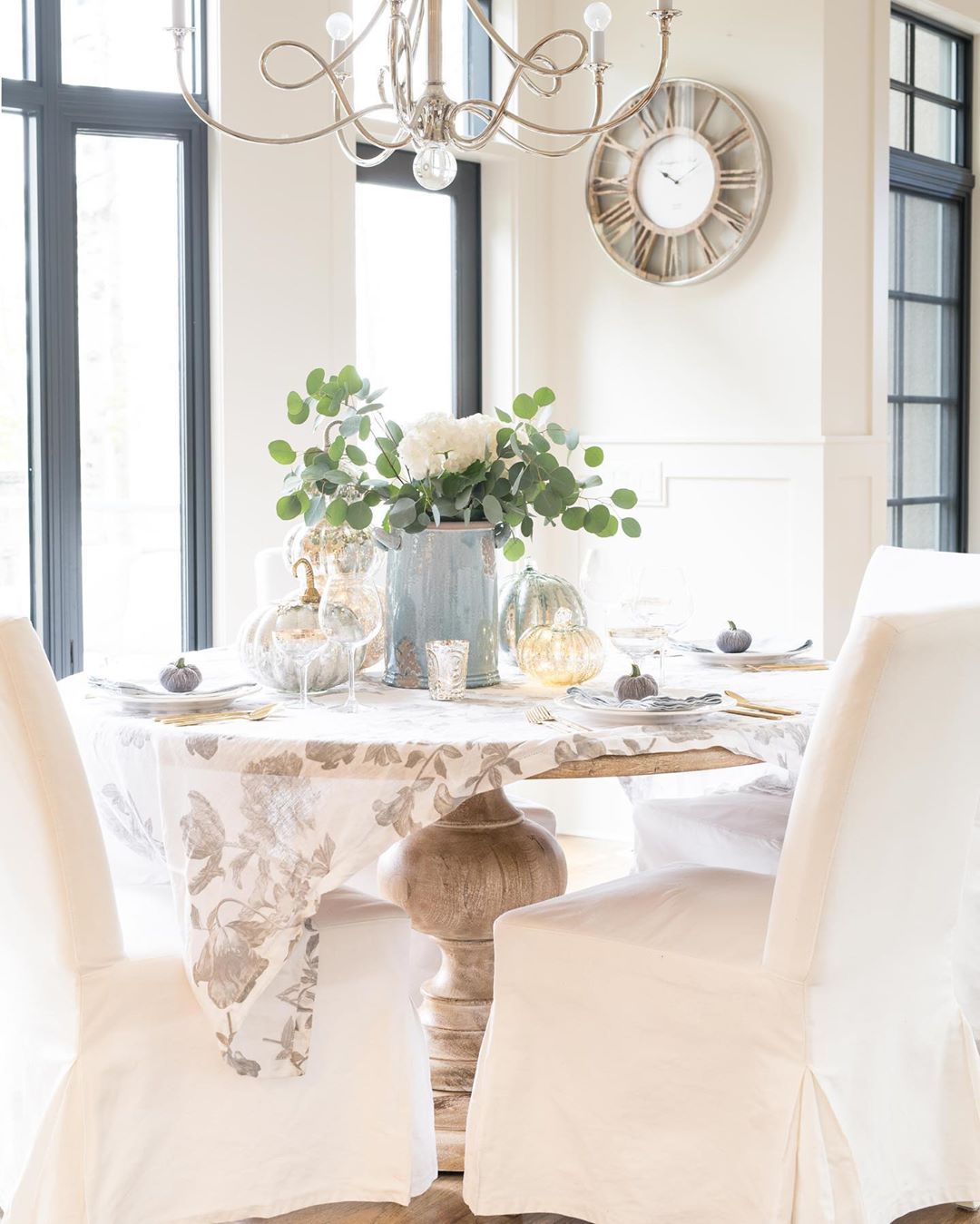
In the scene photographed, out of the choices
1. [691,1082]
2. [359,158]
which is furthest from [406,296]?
[691,1082]

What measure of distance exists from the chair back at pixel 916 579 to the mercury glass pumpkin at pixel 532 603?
498 millimetres

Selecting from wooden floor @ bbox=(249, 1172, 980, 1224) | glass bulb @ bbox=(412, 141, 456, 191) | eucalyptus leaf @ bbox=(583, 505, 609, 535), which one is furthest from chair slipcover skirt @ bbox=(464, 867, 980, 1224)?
glass bulb @ bbox=(412, 141, 456, 191)

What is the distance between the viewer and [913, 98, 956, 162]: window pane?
4.93 meters

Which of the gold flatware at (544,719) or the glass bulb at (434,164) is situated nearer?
the gold flatware at (544,719)

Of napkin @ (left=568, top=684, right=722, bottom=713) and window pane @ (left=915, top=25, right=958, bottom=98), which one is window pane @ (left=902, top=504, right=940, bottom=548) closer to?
window pane @ (left=915, top=25, right=958, bottom=98)

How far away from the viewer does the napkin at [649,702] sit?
2033mm

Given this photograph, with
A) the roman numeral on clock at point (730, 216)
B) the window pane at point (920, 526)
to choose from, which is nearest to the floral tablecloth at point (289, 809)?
the roman numeral on clock at point (730, 216)

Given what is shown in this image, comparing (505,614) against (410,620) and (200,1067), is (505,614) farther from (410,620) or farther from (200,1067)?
(200,1067)

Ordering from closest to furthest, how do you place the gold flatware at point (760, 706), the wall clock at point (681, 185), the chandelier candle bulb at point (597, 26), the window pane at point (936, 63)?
the gold flatware at point (760, 706), the chandelier candle bulb at point (597, 26), the wall clock at point (681, 185), the window pane at point (936, 63)

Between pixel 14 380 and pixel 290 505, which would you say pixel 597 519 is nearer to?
pixel 290 505

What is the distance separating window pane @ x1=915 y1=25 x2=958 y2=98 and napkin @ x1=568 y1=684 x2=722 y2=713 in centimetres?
355

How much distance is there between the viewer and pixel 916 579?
2719 millimetres

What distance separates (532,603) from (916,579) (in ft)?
2.49

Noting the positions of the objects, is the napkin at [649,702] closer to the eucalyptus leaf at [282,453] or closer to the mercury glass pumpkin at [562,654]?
the mercury glass pumpkin at [562,654]
